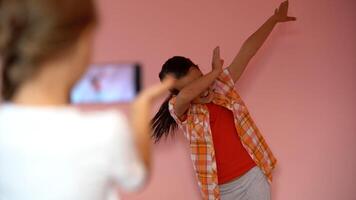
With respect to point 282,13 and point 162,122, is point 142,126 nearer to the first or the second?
point 162,122

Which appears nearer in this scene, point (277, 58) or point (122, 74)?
point (122, 74)

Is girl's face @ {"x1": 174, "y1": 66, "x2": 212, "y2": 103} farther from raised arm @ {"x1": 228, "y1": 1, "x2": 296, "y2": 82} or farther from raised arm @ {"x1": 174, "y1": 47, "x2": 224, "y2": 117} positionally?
raised arm @ {"x1": 228, "y1": 1, "x2": 296, "y2": 82}

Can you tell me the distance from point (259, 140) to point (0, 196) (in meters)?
1.22

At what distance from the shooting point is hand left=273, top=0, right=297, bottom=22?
70.3 inches

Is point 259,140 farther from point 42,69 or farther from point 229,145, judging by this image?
point 42,69

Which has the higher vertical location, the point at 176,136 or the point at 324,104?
the point at 324,104

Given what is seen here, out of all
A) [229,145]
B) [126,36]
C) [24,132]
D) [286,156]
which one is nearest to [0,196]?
[24,132]

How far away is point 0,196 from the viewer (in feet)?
1.90

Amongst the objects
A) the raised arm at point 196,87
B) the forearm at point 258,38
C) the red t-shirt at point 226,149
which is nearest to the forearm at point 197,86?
the raised arm at point 196,87

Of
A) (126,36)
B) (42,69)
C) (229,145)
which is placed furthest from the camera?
(126,36)

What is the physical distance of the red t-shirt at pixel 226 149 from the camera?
1.63 m

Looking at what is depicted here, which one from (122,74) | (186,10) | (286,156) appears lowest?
(286,156)

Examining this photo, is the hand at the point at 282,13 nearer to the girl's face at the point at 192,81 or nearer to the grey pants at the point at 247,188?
the girl's face at the point at 192,81

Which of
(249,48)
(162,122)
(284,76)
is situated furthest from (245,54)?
(162,122)
